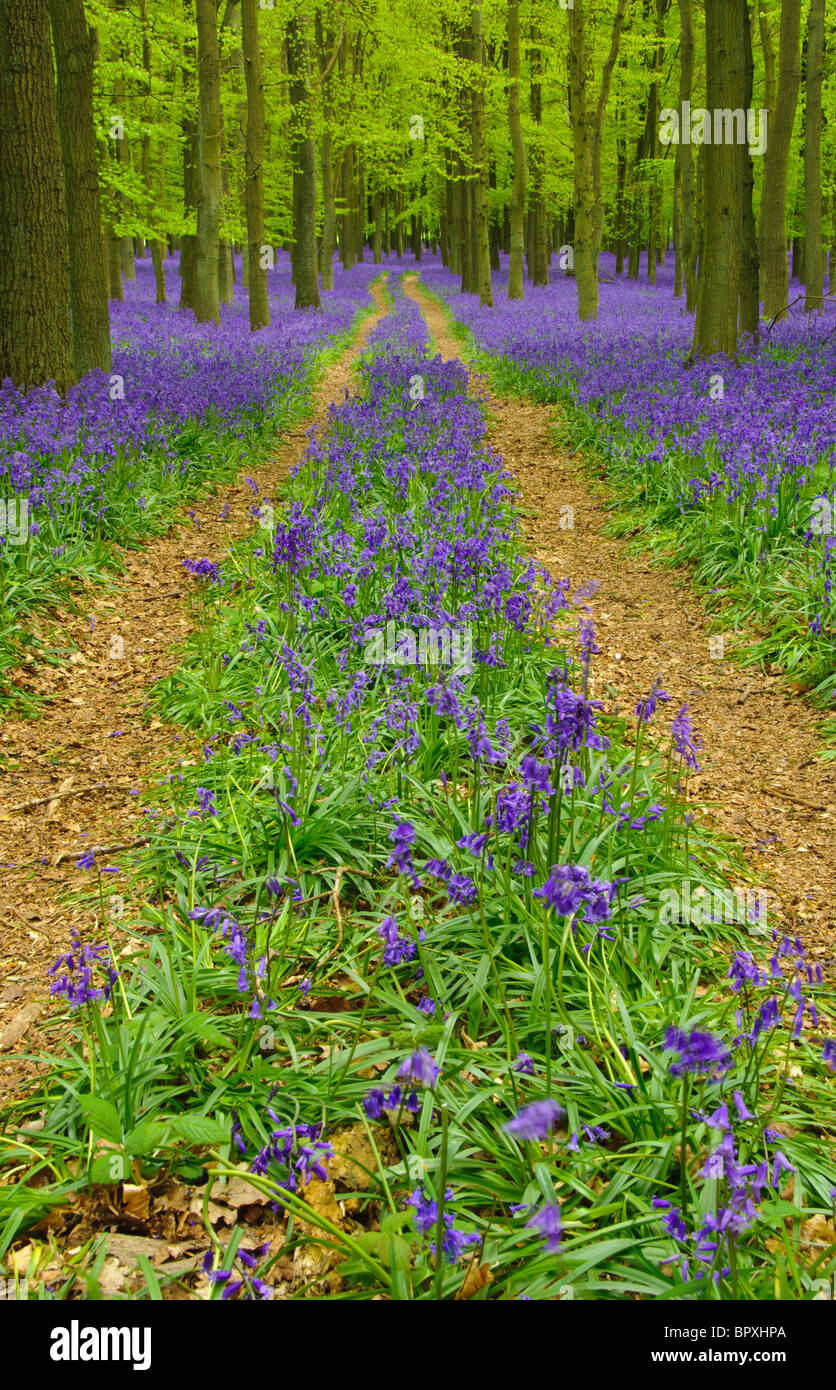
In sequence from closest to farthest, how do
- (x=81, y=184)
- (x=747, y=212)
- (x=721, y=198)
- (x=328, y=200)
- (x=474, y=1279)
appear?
(x=474, y=1279) → (x=81, y=184) → (x=721, y=198) → (x=747, y=212) → (x=328, y=200)

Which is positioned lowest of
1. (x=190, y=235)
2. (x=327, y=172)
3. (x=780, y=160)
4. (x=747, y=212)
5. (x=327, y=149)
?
(x=747, y=212)

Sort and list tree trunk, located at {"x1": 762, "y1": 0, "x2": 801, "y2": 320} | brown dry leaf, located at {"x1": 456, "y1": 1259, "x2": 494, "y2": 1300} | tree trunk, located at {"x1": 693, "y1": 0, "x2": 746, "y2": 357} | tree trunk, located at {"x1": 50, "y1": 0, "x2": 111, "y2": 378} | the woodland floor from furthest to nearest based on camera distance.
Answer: tree trunk, located at {"x1": 762, "y1": 0, "x2": 801, "y2": 320}
tree trunk, located at {"x1": 693, "y1": 0, "x2": 746, "y2": 357}
tree trunk, located at {"x1": 50, "y1": 0, "x2": 111, "y2": 378}
the woodland floor
brown dry leaf, located at {"x1": 456, "y1": 1259, "x2": 494, "y2": 1300}

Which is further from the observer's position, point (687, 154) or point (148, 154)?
point (148, 154)

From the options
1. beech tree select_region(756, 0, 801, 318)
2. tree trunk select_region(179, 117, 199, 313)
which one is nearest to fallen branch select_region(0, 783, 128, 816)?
beech tree select_region(756, 0, 801, 318)

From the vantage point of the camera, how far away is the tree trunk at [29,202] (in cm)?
787

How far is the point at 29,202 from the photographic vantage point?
8094 millimetres

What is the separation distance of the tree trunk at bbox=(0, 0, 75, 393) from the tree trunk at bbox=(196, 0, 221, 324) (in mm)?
7805

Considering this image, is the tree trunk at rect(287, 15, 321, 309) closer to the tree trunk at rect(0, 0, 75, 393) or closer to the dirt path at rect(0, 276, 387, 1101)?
the tree trunk at rect(0, 0, 75, 393)

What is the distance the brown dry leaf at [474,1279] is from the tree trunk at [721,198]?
10913mm

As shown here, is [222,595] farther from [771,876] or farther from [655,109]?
[655,109]

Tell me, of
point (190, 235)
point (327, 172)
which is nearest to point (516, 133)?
point (327, 172)

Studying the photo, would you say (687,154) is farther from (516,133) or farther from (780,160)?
(780,160)

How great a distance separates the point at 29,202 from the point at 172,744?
6148mm

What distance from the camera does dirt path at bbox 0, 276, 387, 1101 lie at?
330cm
